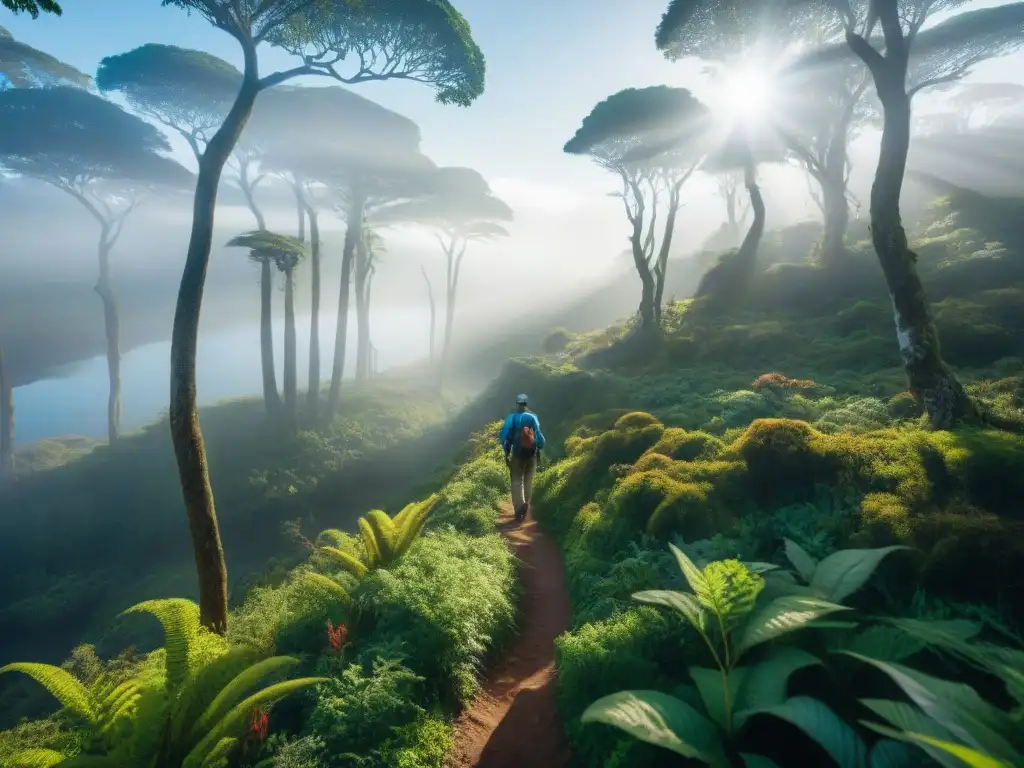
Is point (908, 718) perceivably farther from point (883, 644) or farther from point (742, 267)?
point (742, 267)

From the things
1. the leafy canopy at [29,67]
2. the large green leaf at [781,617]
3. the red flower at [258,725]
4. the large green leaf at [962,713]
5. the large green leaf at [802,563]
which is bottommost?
the red flower at [258,725]

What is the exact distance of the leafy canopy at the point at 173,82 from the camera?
1950 cm

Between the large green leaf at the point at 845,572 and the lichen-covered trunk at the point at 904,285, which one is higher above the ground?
the lichen-covered trunk at the point at 904,285

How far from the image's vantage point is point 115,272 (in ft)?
186

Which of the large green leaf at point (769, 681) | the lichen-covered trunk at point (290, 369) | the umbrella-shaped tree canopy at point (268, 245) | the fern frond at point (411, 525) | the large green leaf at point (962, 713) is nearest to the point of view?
the large green leaf at point (962, 713)

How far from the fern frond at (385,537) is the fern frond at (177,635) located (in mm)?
2351

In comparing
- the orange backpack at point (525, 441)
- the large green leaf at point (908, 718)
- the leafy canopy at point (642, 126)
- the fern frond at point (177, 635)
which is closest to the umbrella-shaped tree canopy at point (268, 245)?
the leafy canopy at point (642, 126)

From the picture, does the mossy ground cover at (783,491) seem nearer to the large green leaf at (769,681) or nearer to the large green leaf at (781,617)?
the large green leaf at (769,681)

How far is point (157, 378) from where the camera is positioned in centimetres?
5150

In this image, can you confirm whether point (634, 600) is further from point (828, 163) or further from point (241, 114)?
point (828, 163)

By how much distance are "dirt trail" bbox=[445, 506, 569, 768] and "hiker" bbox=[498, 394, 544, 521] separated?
2180 mm

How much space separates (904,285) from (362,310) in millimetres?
30968

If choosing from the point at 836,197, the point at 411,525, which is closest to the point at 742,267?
the point at 836,197

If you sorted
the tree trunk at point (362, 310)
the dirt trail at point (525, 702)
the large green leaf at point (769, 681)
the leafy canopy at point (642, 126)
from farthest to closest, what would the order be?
the tree trunk at point (362, 310) → the leafy canopy at point (642, 126) → the dirt trail at point (525, 702) → the large green leaf at point (769, 681)
